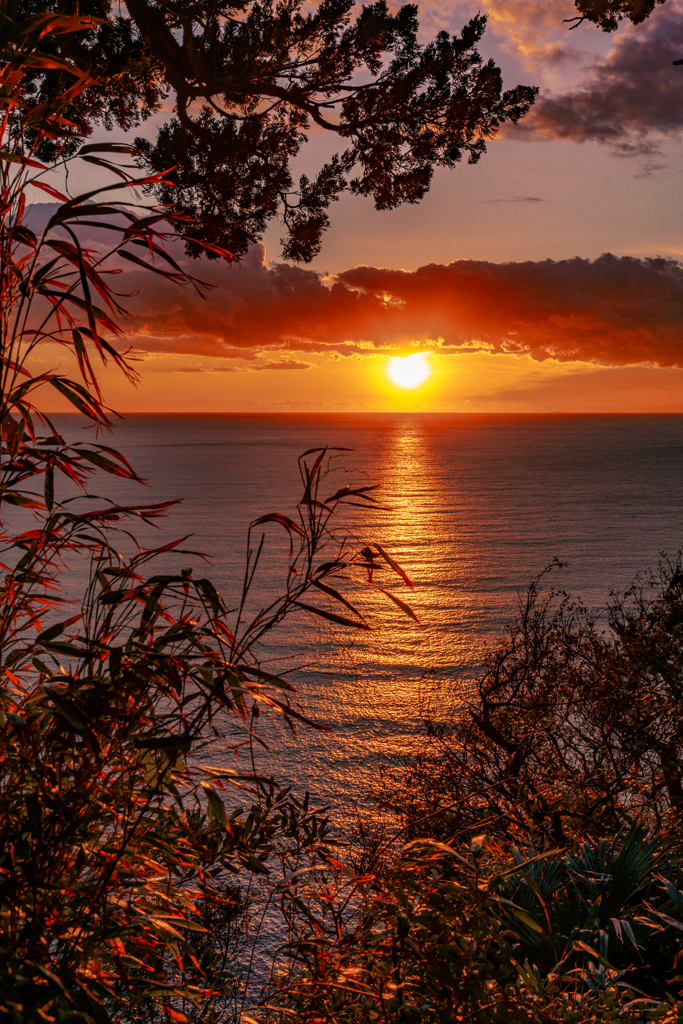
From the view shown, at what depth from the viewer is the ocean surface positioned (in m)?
13.9

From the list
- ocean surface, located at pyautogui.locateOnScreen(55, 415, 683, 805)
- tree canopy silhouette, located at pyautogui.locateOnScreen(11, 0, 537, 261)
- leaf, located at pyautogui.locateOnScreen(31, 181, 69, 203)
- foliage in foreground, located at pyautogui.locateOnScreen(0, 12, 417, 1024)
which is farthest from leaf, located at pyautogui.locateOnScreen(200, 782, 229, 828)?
tree canopy silhouette, located at pyautogui.locateOnScreen(11, 0, 537, 261)

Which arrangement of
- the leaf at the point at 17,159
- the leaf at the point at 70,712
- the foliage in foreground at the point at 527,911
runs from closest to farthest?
the leaf at the point at 70,712 → the leaf at the point at 17,159 → the foliage in foreground at the point at 527,911

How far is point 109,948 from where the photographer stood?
257cm

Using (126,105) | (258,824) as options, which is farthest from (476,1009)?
(126,105)

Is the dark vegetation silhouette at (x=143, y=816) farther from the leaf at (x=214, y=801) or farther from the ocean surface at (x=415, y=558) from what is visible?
the ocean surface at (x=415, y=558)

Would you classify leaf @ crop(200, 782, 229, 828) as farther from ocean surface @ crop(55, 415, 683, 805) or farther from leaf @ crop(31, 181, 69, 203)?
leaf @ crop(31, 181, 69, 203)

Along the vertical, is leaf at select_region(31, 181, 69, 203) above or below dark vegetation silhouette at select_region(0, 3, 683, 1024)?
above

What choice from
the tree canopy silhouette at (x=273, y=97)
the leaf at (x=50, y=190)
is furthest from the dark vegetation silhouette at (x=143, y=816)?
the tree canopy silhouette at (x=273, y=97)

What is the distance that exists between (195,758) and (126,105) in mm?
10577

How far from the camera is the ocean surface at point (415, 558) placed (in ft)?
45.6

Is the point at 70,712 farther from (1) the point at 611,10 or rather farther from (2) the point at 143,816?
(1) the point at 611,10

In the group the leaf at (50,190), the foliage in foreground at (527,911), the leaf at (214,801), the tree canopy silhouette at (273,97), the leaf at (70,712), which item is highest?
the tree canopy silhouette at (273,97)

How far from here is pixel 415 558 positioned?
1323 inches

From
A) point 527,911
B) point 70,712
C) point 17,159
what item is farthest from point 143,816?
point 17,159
